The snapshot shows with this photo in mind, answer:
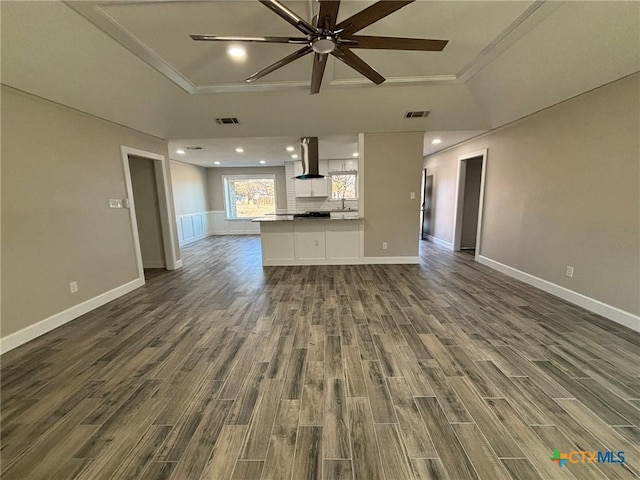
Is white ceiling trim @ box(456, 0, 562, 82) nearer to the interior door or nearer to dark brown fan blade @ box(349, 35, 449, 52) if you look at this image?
dark brown fan blade @ box(349, 35, 449, 52)

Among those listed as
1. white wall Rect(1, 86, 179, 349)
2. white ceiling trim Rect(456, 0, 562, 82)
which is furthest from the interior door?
white wall Rect(1, 86, 179, 349)

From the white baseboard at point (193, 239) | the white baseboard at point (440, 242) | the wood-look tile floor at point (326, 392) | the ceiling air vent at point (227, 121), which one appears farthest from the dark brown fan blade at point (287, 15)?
the white baseboard at point (193, 239)

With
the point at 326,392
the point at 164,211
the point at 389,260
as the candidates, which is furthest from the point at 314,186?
the point at 326,392

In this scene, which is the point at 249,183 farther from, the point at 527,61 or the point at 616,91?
the point at 616,91

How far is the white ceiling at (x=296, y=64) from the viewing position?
2.16 metres

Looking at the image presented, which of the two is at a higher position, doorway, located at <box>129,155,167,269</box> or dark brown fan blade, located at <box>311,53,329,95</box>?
dark brown fan blade, located at <box>311,53,329,95</box>

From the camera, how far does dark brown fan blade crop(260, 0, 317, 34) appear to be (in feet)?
5.01

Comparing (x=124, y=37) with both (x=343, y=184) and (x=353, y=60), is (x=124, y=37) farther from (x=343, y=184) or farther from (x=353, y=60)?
(x=343, y=184)

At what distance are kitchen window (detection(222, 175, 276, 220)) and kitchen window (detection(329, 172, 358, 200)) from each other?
2.38 metres

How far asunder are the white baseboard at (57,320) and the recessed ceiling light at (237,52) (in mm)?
3483

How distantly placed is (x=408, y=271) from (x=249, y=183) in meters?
6.82

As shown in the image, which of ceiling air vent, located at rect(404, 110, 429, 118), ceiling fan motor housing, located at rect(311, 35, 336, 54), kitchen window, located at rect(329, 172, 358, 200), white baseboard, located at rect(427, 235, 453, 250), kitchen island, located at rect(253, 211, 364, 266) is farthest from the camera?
kitchen window, located at rect(329, 172, 358, 200)

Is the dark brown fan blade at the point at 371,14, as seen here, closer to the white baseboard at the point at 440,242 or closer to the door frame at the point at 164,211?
the door frame at the point at 164,211

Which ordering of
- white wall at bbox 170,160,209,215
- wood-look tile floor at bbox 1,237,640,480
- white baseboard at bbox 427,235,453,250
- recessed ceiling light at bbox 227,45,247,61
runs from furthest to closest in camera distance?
1. white wall at bbox 170,160,209,215
2. white baseboard at bbox 427,235,453,250
3. recessed ceiling light at bbox 227,45,247,61
4. wood-look tile floor at bbox 1,237,640,480
